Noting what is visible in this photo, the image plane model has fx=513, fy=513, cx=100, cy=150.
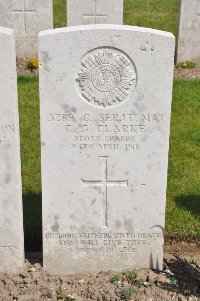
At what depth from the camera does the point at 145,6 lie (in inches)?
547

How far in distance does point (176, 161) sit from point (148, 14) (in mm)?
7874

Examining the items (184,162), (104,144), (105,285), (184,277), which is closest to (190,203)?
(184,162)

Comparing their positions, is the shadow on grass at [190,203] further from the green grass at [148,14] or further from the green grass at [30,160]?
the green grass at [148,14]

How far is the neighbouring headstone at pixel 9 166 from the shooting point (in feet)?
11.7

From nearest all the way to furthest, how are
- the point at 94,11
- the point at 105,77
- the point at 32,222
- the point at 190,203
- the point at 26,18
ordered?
the point at 105,77
the point at 32,222
the point at 190,203
the point at 94,11
the point at 26,18

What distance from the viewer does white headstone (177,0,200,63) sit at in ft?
31.0

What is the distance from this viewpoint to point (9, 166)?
386 cm

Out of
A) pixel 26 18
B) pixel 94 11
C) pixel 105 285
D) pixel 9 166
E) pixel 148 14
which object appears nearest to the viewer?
pixel 9 166

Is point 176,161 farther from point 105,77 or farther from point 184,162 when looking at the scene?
point 105,77

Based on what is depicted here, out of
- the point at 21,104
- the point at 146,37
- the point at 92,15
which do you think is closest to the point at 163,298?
the point at 146,37

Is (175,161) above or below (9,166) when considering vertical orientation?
below

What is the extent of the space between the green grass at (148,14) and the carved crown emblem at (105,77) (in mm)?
8550

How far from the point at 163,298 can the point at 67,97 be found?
169 centimetres

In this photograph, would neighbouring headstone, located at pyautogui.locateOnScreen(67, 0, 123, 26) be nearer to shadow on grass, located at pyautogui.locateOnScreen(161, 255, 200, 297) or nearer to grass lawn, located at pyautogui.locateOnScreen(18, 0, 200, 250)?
grass lawn, located at pyautogui.locateOnScreen(18, 0, 200, 250)
